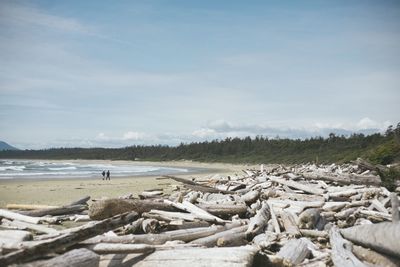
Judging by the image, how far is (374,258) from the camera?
5809 mm

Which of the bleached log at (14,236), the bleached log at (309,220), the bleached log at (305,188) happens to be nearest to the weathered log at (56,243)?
the bleached log at (14,236)

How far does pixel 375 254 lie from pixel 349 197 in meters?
6.11

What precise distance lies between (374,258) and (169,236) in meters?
3.53

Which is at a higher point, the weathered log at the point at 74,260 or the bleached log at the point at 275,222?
the weathered log at the point at 74,260

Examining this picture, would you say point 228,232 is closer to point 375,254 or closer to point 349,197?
point 375,254

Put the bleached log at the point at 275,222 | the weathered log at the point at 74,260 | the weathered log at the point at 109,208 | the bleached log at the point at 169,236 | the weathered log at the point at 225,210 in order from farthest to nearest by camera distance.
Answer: the weathered log at the point at 225,210, the bleached log at the point at 275,222, the weathered log at the point at 109,208, the bleached log at the point at 169,236, the weathered log at the point at 74,260

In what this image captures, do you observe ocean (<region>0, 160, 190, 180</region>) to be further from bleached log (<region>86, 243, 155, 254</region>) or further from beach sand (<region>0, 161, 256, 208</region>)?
bleached log (<region>86, 243, 155, 254</region>)

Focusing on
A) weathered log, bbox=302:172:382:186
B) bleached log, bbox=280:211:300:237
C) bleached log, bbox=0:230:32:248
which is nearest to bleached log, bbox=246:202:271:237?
bleached log, bbox=280:211:300:237

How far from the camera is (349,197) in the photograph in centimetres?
1165

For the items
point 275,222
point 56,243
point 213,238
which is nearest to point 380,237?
point 213,238

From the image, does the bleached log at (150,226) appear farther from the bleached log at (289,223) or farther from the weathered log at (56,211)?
the weathered log at (56,211)

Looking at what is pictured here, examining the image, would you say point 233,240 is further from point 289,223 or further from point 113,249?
point 113,249

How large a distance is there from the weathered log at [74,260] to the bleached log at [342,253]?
3509 mm

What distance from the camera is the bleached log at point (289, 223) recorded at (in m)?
7.85
